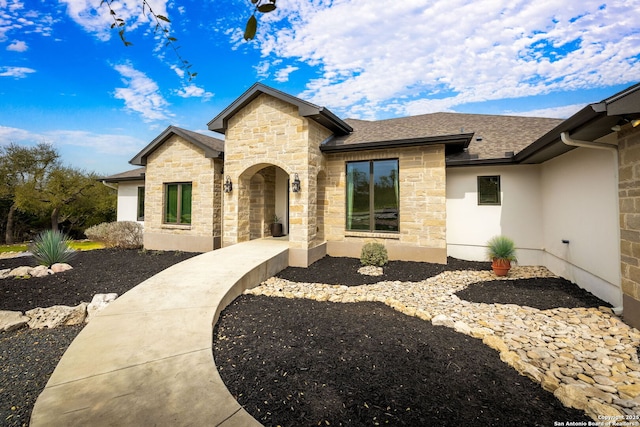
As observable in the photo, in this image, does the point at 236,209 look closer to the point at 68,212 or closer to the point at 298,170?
the point at 298,170

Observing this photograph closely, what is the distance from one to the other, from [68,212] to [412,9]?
21.4 m

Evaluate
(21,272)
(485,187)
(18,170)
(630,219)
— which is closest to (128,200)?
(21,272)

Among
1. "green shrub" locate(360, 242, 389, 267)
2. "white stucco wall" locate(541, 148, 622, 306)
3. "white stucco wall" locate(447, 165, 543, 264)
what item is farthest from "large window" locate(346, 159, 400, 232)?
"white stucco wall" locate(541, 148, 622, 306)

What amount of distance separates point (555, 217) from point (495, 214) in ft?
5.37

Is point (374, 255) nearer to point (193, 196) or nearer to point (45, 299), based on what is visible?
point (193, 196)

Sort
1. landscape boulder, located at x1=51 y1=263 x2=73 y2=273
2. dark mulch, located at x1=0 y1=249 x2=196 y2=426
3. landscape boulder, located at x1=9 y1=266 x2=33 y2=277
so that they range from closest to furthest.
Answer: dark mulch, located at x1=0 y1=249 x2=196 y2=426 → landscape boulder, located at x1=9 y1=266 x2=33 y2=277 → landscape boulder, located at x1=51 y1=263 x2=73 y2=273

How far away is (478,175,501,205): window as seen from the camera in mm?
8898

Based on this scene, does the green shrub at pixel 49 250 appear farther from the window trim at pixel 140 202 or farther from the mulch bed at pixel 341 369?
the window trim at pixel 140 202

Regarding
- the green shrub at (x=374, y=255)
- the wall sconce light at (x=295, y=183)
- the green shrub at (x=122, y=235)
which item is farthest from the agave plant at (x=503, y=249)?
the green shrub at (x=122, y=235)

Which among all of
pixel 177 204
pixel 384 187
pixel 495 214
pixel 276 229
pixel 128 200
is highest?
pixel 384 187

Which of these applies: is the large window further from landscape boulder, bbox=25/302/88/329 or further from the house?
landscape boulder, bbox=25/302/88/329

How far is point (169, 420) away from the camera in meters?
2.00

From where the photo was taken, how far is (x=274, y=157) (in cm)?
857

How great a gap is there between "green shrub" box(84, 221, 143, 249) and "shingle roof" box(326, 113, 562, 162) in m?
9.49
